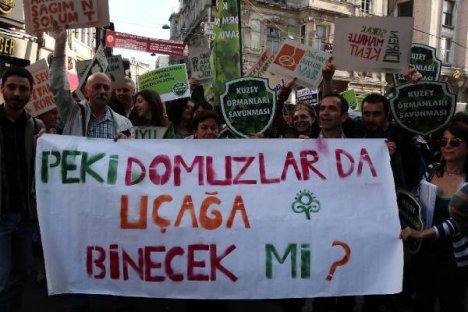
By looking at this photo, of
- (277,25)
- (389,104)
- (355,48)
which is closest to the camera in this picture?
(389,104)

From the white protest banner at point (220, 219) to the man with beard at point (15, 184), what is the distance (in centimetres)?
12

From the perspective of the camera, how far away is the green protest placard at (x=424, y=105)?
382 centimetres

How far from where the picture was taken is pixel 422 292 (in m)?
3.02

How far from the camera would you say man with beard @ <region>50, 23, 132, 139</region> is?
10.8ft

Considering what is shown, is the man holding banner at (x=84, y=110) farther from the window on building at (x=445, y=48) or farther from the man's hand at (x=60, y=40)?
the window on building at (x=445, y=48)

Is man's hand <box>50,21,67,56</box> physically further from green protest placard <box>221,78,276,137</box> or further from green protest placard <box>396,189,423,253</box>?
green protest placard <box>396,189,423,253</box>

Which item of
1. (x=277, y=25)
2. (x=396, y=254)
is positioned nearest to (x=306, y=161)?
(x=396, y=254)

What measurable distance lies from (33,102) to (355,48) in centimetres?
312

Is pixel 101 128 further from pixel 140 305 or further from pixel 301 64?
pixel 301 64

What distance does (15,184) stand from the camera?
3.05 metres

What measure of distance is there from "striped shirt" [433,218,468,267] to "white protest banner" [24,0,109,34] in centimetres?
316

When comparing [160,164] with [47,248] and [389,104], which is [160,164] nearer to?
[47,248]

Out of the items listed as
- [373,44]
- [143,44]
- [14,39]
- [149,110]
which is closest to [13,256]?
[149,110]

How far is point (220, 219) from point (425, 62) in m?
3.51
